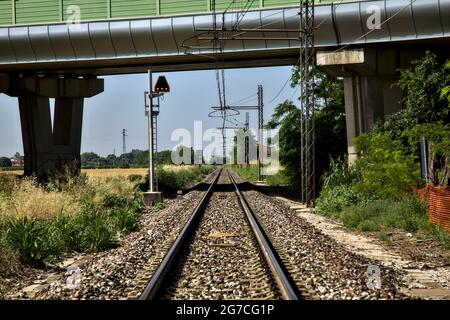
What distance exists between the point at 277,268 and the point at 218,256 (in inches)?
81.2

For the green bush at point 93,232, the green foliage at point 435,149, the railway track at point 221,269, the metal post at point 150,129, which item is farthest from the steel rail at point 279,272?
the metal post at point 150,129

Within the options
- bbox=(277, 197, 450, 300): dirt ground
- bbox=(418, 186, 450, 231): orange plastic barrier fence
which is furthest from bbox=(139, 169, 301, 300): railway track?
A: bbox=(418, 186, 450, 231): orange plastic barrier fence

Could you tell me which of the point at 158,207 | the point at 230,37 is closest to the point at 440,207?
the point at 158,207

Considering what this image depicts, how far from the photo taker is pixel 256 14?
2480cm

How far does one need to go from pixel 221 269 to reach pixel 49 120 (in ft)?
96.0

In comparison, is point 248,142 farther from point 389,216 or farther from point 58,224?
point 58,224

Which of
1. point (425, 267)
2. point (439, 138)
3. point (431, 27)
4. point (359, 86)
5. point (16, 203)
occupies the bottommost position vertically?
point (425, 267)

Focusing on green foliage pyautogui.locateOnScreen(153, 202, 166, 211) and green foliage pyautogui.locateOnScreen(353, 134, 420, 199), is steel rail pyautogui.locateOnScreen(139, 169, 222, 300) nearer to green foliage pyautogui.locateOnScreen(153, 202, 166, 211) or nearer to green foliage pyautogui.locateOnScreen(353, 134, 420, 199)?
green foliage pyautogui.locateOnScreen(353, 134, 420, 199)

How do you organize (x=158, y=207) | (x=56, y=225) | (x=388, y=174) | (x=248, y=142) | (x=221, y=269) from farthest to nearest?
(x=248, y=142)
(x=158, y=207)
(x=388, y=174)
(x=56, y=225)
(x=221, y=269)

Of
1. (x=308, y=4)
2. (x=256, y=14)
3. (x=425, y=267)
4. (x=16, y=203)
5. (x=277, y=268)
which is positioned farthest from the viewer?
(x=256, y=14)

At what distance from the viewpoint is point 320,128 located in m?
34.8

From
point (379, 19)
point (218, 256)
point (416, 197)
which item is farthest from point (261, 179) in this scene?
point (218, 256)

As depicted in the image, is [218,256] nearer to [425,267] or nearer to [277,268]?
[277,268]

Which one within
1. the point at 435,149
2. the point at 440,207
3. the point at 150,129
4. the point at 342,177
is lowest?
the point at 440,207
